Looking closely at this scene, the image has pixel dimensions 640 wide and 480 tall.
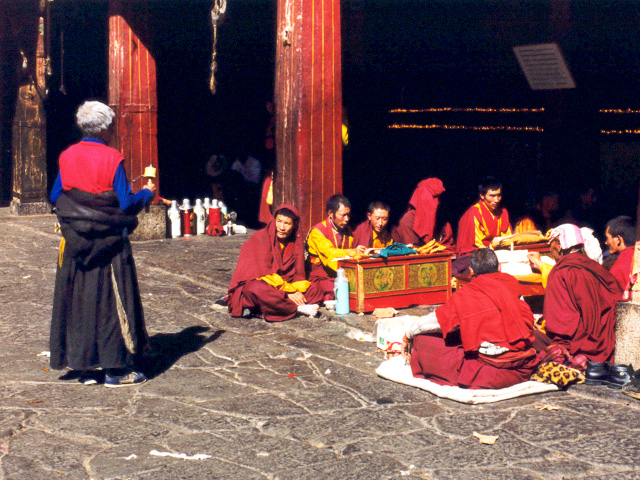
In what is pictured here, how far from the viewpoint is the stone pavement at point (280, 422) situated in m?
4.06

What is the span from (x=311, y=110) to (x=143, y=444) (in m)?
4.69

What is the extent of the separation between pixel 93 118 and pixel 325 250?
322cm

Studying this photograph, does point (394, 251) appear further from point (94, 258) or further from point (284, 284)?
point (94, 258)

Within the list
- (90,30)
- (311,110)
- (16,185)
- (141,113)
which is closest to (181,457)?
(311,110)

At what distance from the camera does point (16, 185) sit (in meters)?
15.9

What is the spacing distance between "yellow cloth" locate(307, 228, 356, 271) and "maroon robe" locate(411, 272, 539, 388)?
2598mm

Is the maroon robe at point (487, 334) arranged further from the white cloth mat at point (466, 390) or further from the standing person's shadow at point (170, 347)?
the standing person's shadow at point (170, 347)

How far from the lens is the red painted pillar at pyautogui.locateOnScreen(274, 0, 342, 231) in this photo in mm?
8172

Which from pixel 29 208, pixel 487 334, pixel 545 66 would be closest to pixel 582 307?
pixel 487 334

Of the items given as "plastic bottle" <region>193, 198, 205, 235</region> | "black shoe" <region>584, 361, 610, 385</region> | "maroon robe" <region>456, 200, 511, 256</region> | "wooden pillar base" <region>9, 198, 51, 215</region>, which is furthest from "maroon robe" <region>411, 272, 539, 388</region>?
"wooden pillar base" <region>9, 198, 51, 215</region>

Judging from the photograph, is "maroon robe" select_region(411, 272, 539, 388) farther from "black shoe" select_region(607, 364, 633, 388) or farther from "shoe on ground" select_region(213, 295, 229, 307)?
"shoe on ground" select_region(213, 295, 229, 307)

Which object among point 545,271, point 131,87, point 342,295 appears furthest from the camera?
point 131,87

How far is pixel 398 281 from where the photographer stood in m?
7.62

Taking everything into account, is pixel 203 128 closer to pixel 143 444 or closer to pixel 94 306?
pixel 94 306
